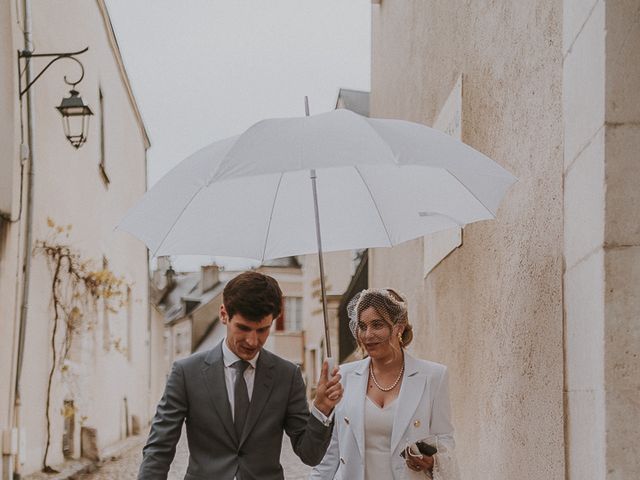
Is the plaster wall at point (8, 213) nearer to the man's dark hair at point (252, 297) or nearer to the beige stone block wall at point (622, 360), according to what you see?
the man's dark hair at point (252, 297)

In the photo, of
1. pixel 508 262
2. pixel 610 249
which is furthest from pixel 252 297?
pixel 508 262

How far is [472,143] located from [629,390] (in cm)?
294

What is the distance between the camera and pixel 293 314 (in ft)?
150

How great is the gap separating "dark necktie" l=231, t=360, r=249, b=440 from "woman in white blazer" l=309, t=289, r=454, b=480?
30.3 inches

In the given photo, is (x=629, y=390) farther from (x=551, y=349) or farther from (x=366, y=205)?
(x=366, y=205)

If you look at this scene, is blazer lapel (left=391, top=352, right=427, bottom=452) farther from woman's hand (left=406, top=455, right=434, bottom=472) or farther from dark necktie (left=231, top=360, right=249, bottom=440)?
dark necktie (left=231, top=360, right=249, bottom=440)

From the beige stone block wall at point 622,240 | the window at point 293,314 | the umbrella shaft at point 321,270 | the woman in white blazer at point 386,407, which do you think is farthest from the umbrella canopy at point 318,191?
the window at point 293,314

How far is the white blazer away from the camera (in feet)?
13.7

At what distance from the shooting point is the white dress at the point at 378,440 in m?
4.19

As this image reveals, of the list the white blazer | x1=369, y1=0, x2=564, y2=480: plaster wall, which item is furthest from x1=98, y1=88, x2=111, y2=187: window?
the white blazer

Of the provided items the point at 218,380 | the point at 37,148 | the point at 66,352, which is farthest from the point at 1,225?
the point at 218,380

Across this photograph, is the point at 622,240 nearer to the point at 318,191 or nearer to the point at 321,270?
the point at 321,270

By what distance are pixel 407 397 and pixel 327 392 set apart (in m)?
0.74

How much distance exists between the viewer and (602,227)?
3400 mm
